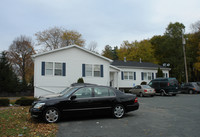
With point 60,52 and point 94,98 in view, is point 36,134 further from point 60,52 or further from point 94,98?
point 60,52

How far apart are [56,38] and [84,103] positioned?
39.3 metres

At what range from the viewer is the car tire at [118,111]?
7.82 m

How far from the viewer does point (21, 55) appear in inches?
1596

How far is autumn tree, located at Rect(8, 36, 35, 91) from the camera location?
3953cm

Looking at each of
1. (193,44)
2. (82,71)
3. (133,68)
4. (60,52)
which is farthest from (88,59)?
(193,44)

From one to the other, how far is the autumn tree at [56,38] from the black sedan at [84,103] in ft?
124

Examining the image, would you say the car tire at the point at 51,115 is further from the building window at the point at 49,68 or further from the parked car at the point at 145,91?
the parked car at the point at 145,91

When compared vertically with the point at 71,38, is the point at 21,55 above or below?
below

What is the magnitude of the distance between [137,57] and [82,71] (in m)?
31.9

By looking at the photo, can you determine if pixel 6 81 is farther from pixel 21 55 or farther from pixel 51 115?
pixel 51 115

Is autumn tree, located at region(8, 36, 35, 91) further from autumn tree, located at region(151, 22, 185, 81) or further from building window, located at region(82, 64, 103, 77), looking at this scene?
autumn tree, located at region(151, 22, 185, 81)

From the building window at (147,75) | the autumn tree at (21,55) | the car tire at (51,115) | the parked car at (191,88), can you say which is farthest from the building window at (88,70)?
the autumn tree at (21,55)

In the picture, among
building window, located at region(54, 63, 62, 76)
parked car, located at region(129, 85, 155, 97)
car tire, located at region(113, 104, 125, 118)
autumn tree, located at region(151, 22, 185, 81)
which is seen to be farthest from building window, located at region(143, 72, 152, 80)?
car tire, located at region(113, 104, 125, 118)

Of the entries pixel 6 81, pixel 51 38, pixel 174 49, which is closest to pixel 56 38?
pixel 51 38
